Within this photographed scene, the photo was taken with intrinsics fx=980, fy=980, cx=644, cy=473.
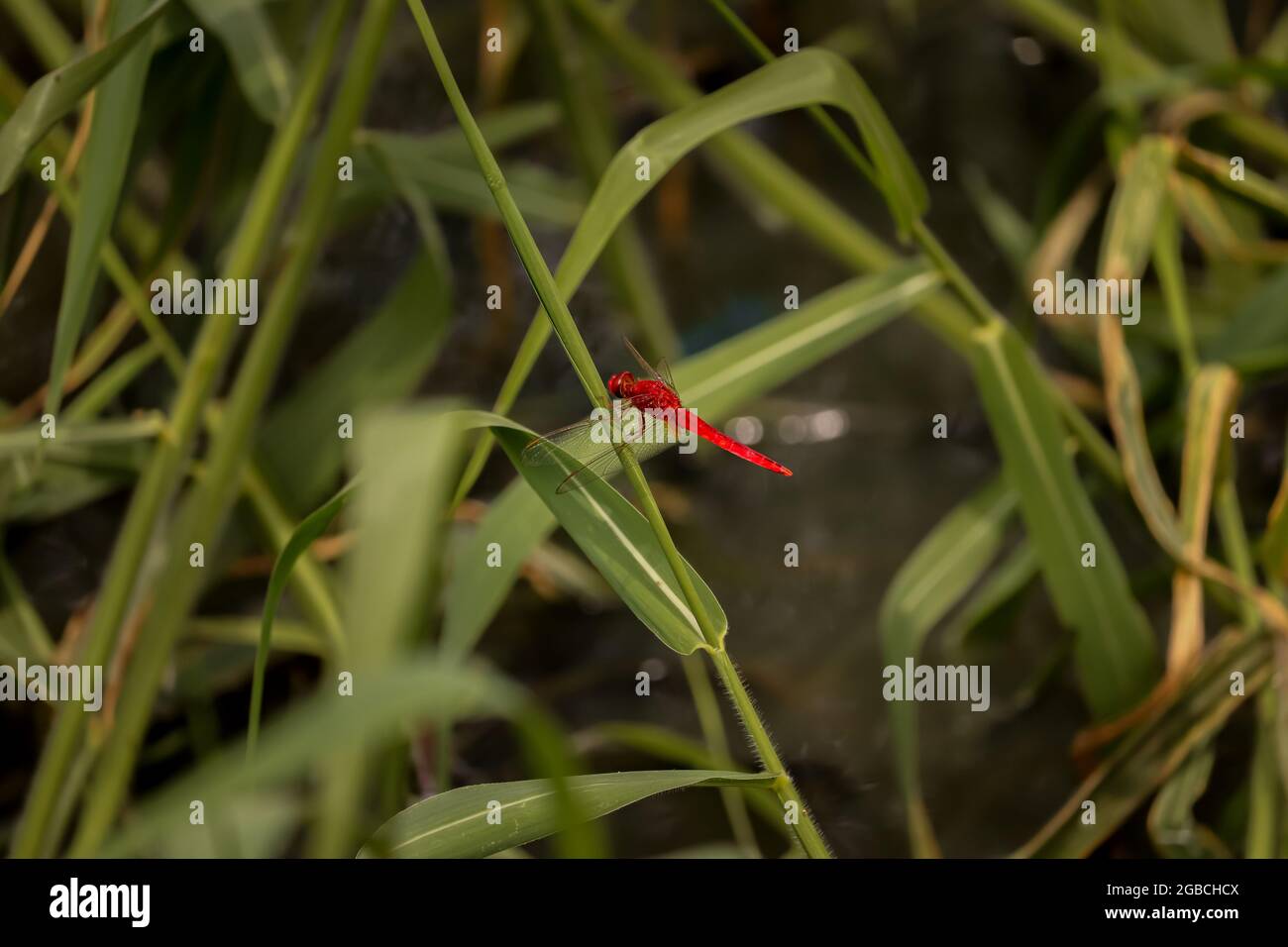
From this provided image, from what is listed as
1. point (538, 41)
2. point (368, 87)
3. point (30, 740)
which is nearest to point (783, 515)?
point (538, 41)

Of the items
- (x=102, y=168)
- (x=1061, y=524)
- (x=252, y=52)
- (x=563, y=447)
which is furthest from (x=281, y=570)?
(x=1061, y=524)

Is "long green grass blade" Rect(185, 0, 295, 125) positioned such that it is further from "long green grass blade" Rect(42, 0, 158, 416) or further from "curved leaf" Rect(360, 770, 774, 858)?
"curved leaf" Rect(360, 770, 774, 858)

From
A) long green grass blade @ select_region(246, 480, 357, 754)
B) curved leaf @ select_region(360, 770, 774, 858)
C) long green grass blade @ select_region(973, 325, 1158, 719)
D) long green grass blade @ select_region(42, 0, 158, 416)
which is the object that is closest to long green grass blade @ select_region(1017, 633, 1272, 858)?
long green grass blade @ select_region(973, 325, 1158, 719)

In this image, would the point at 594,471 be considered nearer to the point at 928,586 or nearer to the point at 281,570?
the point at 281,570

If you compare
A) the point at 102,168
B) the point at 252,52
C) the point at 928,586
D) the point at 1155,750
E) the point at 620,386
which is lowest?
the point at 1155,750

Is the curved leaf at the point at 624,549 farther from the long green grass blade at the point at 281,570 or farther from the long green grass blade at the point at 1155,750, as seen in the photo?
the long green grass blade at the point at 1155,750

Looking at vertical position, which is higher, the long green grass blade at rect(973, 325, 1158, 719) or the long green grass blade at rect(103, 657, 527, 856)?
the long green grass blade at rect(973, 325, 1158, 719)
